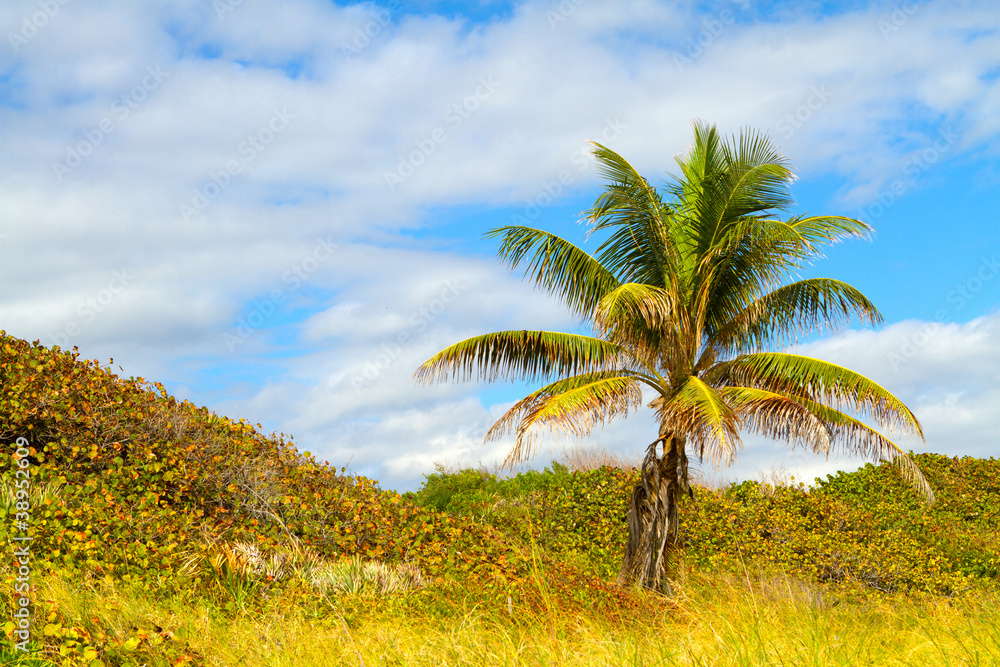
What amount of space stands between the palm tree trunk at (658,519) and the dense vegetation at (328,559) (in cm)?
55

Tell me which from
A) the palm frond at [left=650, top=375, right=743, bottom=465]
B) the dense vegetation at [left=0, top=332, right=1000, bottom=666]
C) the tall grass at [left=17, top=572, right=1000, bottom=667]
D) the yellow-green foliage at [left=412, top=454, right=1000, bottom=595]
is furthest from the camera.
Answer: the yellow-green foliage at [left=412, top=454, right=1000, bottom=595]

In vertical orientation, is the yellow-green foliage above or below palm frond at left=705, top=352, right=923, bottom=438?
below

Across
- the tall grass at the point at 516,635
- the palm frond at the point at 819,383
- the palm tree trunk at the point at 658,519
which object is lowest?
the tall grass at the point at 516,635

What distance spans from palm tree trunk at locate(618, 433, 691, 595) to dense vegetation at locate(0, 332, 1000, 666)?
55cm

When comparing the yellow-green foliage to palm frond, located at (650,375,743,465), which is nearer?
palm frond, located at (650,375,743,465)

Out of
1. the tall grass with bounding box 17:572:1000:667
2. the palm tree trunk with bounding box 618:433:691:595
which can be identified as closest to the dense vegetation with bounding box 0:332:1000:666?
the tall grass with bounding box 17:572:1000:667

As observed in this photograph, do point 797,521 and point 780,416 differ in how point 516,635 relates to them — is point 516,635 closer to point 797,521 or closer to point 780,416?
point 780,416

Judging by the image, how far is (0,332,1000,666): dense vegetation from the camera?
22.5 feet

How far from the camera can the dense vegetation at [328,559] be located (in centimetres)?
686

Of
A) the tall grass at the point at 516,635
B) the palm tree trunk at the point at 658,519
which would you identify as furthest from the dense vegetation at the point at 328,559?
the palm tree trunk at the point at 658,519

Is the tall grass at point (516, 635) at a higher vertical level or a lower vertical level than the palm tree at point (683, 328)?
lower

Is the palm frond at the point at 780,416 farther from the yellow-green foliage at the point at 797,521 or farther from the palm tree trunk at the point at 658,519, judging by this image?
the yellow-green foliage at the point at 797,521

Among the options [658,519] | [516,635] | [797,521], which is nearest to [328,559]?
[516,635]

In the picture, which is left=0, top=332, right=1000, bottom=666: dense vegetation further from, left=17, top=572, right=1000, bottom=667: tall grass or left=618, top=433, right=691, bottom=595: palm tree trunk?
left=618, top=433, right=691, bottom=595: palm tree trunk
